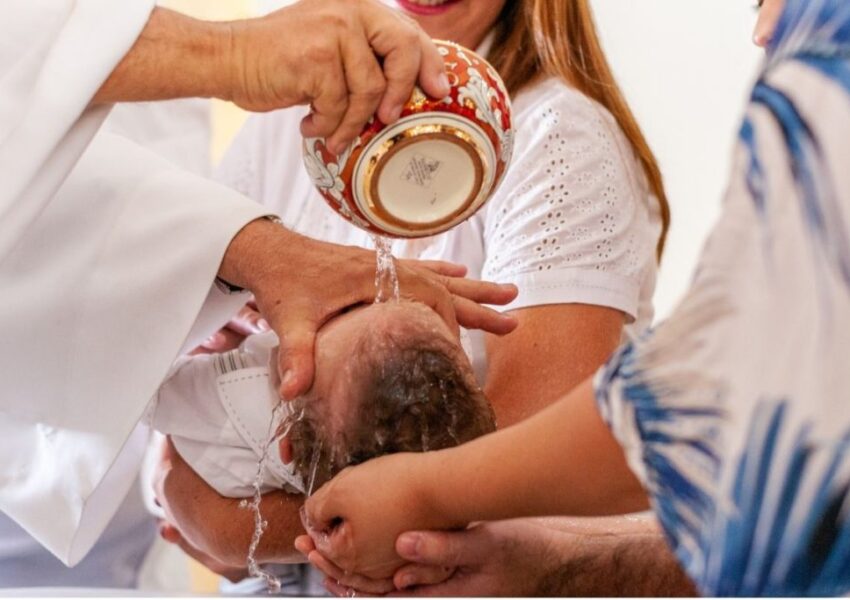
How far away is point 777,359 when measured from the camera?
888mm

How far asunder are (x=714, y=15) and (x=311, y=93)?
1.91 metres

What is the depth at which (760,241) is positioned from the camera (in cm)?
89

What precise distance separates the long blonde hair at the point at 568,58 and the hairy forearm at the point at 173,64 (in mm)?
722

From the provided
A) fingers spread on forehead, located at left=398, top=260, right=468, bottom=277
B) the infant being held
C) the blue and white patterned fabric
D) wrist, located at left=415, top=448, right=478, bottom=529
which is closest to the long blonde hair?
fingers spread on forehead, located at left=398, top=260, right=468, bottom=277

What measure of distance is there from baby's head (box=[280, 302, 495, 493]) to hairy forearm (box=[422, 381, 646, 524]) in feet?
0.87

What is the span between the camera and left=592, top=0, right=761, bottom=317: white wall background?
10.3 ft

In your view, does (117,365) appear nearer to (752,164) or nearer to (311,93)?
(311,93)

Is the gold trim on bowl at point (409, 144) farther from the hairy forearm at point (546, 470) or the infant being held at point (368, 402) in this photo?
the hairy forearm at point (546, 470)

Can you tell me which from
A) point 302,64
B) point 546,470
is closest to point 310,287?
point 302,64

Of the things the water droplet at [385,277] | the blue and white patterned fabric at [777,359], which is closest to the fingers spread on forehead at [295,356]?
the water droplet at [385,277]

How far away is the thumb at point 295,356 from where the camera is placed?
1.57 m

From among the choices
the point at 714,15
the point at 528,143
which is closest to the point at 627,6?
the point at 714,15

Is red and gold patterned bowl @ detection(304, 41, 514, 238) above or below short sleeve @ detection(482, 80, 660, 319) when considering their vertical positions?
above

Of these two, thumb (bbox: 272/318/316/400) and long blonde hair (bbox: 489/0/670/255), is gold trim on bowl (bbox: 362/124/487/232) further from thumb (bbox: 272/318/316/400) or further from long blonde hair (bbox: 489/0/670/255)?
long blonde hair (bbox: 489/0/670/255)
